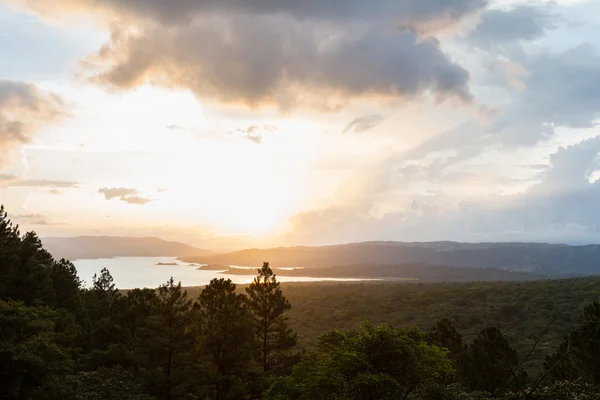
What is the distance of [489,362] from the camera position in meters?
28.8

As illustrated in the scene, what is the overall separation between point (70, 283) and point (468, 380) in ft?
130

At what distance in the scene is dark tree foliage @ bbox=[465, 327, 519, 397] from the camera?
29005 millimetres

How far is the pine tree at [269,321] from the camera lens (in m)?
38.3

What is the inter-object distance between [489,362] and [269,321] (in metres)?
18.9

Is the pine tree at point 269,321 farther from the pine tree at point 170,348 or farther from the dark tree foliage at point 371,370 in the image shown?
the dark tree foliage at point 371,370

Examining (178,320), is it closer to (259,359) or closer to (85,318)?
(259,359)

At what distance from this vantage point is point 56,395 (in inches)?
883

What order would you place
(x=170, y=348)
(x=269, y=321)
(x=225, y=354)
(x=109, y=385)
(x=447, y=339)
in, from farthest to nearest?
1. (x=269, y=321)
2. (x=447, y=339)
3. (x=109, y=385)
4. (x=225, y=354)
5. (x=170, y=348)

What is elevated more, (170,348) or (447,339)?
(170,348)

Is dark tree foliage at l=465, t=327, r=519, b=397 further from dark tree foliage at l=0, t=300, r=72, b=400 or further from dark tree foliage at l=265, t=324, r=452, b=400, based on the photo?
dark tree foliage at l=0, t=300, r=72, b=400

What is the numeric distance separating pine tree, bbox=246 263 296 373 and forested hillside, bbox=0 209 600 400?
0.11 metres

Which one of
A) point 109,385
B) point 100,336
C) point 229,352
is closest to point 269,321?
point 229,352

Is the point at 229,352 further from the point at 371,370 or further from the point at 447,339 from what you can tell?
the point at 447,339

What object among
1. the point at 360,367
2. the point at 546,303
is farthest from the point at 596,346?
the point at 546,303
